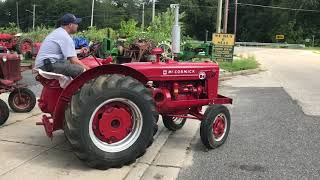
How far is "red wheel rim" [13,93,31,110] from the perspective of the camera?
967 centimetres

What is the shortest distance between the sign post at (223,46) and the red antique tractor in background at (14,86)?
13196 millimetres

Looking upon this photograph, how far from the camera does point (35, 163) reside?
6250mm

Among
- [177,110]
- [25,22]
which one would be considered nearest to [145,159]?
[177,110]

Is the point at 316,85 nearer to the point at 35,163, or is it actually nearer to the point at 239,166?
the point at 239,166

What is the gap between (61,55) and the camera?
677 cm

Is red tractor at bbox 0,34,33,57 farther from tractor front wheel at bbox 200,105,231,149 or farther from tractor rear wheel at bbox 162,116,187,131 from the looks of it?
tractor front wheel at bbox 200,105,231,149

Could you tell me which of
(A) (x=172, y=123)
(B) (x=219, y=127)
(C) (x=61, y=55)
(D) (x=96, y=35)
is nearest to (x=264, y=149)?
(B) (x=219, y=127)

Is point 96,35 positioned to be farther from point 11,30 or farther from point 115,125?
point 115,125

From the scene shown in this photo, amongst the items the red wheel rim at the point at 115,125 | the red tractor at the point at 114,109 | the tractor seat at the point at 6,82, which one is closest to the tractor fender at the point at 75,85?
the red tractor at the point at 114,109

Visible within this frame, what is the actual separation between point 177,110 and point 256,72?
14.9 metres

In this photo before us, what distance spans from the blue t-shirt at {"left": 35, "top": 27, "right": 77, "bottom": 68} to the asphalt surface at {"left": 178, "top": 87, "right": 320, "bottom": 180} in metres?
2.06

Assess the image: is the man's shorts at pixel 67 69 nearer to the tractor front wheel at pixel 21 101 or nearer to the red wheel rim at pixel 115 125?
the red wheel rim at pixel 115 125

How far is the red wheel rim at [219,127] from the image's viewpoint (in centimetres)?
745

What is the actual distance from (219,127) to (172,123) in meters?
1.17
